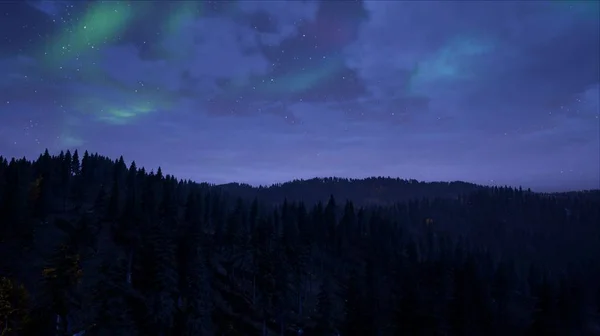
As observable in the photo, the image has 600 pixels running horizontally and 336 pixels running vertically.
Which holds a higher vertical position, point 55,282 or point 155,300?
point 55,282

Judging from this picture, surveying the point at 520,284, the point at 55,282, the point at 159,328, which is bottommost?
the point at 520,284

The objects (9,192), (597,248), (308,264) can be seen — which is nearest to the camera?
(9,192)

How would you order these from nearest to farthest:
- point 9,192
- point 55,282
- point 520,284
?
point 55,282 → point 9,192 → point 520,284

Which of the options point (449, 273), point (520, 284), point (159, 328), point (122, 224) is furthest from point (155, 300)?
point (520, 284)

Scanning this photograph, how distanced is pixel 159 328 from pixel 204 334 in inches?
343

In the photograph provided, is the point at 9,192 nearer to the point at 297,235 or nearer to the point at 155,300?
the point at 155,300

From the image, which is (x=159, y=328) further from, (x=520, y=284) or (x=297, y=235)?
(x=520, y=284)

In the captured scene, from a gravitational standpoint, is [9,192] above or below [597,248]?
above

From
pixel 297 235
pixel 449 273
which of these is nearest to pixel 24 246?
pixel 297 235

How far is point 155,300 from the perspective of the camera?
65500 millimetres

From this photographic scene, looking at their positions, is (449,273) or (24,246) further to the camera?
(449,273)

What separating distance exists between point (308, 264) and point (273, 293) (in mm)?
27511

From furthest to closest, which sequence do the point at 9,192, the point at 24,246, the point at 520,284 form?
the point at 520,284
the point at 9,192
the point at 24,246

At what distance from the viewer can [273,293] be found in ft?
251
